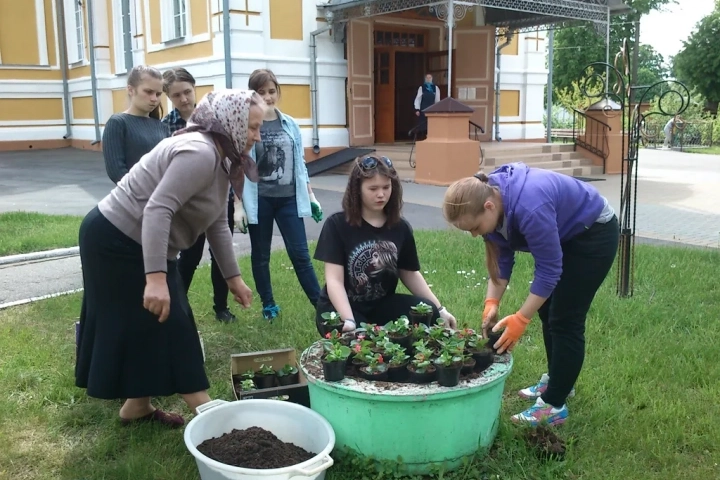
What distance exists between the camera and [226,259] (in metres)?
2.97

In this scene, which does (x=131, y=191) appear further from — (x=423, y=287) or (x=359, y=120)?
(x=359, y=120)

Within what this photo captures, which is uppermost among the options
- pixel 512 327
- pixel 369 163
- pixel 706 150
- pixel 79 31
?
pixel 79 31

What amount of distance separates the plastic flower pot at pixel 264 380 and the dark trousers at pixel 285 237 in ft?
4.34

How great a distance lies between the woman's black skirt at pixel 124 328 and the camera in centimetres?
268

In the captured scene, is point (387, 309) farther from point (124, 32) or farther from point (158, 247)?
point (124, 32)

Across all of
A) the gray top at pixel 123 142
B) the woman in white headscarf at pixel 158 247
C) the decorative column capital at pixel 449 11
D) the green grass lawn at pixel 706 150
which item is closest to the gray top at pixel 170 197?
the woman in white headscarf at pixel 158 247

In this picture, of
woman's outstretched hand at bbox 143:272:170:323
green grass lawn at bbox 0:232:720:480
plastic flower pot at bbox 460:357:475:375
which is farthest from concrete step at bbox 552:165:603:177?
woman's outstretched hand at bbox 143:272:170:323

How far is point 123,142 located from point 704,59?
115 ft

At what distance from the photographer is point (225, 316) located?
Result: 4594mm

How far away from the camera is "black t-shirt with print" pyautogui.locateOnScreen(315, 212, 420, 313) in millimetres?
3332

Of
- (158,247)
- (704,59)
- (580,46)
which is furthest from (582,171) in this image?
(580,46)

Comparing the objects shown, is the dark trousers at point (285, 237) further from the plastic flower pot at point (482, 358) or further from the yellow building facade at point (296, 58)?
the yellow building facade at point (296, 58)

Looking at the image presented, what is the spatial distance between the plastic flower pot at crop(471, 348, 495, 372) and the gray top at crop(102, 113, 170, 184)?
7.17 ft

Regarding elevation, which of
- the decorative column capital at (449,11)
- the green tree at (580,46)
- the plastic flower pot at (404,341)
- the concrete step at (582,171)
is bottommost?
the concrete step at (582,171)
